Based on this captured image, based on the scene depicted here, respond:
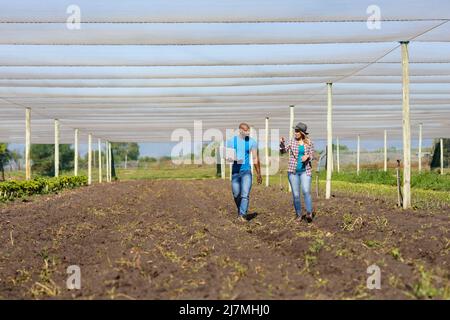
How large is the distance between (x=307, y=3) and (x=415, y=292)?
419cm

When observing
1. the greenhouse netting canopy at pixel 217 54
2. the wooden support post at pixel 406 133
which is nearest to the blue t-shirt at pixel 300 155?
the greenhouse netting canopy at pixel 217 54

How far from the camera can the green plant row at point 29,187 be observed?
14.2 metres

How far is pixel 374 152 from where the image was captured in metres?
46.5

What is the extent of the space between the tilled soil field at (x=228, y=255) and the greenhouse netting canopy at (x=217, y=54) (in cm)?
272

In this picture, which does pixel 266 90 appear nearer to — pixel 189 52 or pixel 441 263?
pixel 189 52

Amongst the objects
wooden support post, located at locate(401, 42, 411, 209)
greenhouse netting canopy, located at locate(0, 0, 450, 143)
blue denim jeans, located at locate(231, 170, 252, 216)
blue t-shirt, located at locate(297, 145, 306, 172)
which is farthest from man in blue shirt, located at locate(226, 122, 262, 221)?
wooden support post, located at locate(401, 42, 411, 209)

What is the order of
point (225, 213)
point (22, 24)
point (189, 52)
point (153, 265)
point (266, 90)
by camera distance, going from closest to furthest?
point (153, 265), point (22, 24), point (189, 52), point (225, 213), point (266, 90)

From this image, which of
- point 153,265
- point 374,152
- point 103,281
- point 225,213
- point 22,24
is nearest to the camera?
point 103,281

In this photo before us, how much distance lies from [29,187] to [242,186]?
8.79m

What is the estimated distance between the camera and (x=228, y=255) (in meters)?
5.60

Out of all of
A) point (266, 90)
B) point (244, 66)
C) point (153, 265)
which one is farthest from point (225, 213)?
point (153, 265)

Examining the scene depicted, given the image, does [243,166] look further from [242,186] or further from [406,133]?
[406,133]

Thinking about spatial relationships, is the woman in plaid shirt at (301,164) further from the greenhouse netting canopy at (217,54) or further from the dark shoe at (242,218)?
the greenhouse netting canopy at (217,54)

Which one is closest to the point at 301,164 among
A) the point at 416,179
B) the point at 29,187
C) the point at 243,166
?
the point at 243,166
